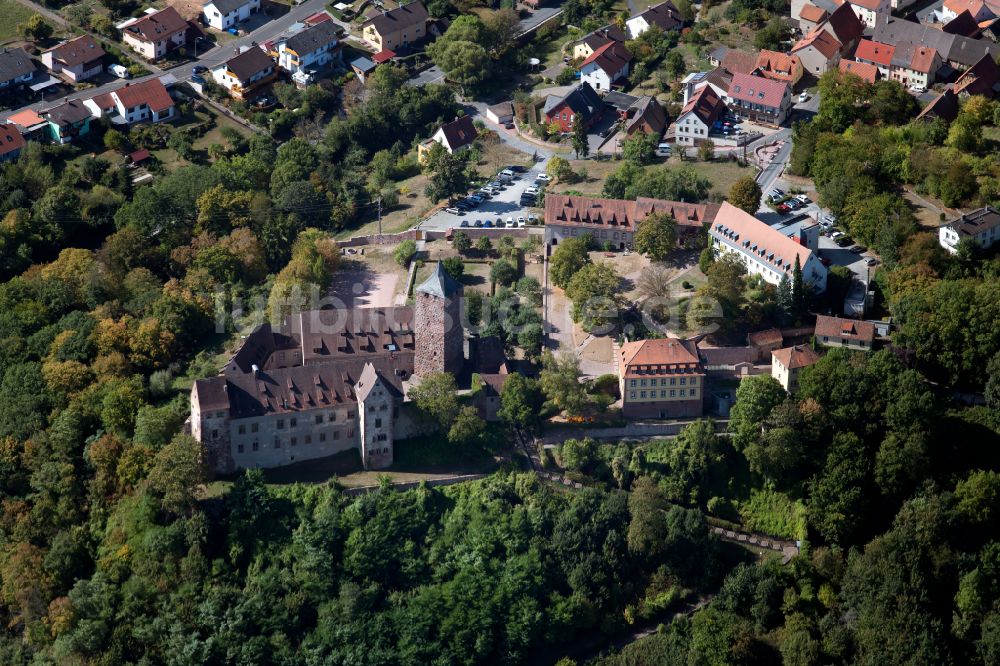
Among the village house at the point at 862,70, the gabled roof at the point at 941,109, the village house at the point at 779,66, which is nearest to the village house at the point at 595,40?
the village house at the point at 779,66

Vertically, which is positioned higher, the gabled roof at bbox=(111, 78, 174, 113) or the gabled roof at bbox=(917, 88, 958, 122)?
the gabled roof at bbox=(917, 88, 958, 122)

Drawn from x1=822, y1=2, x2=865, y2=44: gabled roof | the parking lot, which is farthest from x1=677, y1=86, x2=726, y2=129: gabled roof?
the parking lot

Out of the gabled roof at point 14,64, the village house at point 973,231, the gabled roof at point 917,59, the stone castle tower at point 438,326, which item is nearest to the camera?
the stone castle tower at point 438,326

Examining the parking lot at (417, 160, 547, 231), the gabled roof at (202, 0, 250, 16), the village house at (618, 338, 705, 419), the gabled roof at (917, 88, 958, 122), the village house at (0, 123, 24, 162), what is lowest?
the village house at (618, 338, 705, 419)

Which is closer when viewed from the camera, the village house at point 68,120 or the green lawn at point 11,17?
the village house at point 68,120

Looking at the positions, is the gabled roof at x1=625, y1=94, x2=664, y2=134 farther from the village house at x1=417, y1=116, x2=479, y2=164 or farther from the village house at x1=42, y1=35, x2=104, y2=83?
the village house at x1=42, y1=35, x2=104, y2=83

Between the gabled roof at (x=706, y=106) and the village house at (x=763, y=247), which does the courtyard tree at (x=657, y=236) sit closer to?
the village house at (x=763, y=247)

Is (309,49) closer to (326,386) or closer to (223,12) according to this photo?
(223,12)
